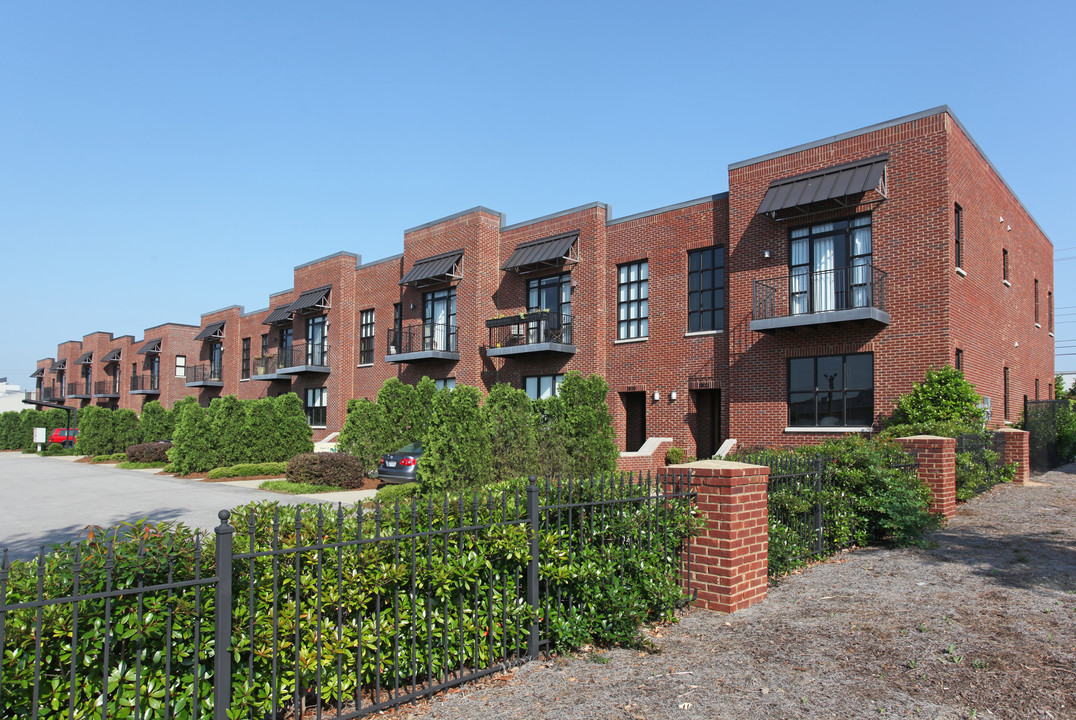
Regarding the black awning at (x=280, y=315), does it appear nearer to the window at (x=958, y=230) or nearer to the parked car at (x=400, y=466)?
Result: the parked car at (x=400, y=466)

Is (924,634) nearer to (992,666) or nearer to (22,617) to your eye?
(992,666)

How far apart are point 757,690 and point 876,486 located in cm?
563

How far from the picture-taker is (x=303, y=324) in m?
37.4

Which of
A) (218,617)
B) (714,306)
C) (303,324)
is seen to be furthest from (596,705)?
(303,324)

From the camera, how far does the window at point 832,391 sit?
18.3 metres

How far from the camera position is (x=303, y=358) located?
3628 centimetres

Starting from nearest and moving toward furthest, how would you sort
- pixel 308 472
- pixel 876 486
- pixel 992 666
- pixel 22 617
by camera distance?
pixel 22 617
pixel 992 666
pixel 876 486
pixel 308 472

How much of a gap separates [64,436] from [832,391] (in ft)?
159

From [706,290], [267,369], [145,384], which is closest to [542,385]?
[706,290]

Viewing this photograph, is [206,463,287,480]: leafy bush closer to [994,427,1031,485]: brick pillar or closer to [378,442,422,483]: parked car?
[378,442,422,483]: parked car

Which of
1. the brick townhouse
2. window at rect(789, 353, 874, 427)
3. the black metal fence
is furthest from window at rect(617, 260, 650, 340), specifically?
the black metal fence

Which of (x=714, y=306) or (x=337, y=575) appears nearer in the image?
(x=337, y=575)

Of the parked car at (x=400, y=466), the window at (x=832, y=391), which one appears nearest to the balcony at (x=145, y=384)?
the parked car at (x=400, y=466)

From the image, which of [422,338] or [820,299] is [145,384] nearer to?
[422,338]
